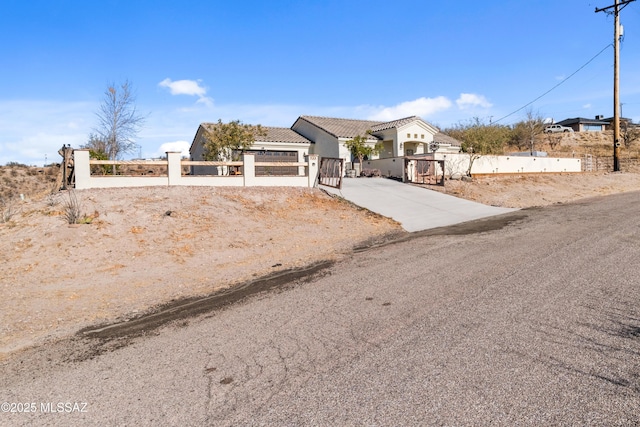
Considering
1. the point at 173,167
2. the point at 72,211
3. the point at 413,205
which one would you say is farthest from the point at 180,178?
the point at 413,205

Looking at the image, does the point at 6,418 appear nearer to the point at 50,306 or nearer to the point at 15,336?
the point at 15,336

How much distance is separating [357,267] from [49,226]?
9.16m

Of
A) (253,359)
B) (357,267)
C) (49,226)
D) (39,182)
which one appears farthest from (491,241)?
(39,182)

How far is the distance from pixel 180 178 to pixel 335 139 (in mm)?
15628

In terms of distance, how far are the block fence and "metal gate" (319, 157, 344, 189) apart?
0.60 meters

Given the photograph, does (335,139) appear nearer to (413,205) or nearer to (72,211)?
(413,205)

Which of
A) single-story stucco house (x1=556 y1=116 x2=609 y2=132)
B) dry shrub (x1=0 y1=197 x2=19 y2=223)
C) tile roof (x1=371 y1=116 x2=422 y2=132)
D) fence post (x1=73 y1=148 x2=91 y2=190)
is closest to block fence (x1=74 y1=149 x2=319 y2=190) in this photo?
fence post (x1=73 y1=148 x2=91 y2=190)

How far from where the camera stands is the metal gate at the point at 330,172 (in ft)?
66.2

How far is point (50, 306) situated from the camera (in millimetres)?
7148

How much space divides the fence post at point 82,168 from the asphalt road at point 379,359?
11.3 meters

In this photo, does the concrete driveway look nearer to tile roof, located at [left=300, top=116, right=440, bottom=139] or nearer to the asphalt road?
the asphalt road

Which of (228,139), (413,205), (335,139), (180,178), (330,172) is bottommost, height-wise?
(413,205)

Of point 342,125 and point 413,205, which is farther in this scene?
point 342,125

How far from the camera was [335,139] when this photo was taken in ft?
98.9
